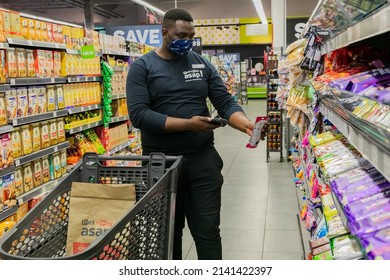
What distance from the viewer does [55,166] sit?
4.35 m

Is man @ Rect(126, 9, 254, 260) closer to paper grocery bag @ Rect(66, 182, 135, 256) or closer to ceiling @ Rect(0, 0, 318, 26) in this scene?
paper grocery bag @ Rect(66, 182, 135, 256)

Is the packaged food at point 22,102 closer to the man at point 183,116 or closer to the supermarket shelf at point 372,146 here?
the man at point 183,116

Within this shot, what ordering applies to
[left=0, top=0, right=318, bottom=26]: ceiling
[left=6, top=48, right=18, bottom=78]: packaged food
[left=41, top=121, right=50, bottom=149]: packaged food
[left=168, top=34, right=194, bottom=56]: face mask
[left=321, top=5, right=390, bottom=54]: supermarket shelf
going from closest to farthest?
[left=321, top=5, right=390, bottom=54]: supermarket shelf → [left=168, top=34, right=194, bottom=56]: face mask → [left=6, top=48, right=18, bottom=78]: packaged food → [left=41, top=121, right=50, bottom=149]: packaged food → [left=0, top=0, right=318, bottom=26]: ceiling

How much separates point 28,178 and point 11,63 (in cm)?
97

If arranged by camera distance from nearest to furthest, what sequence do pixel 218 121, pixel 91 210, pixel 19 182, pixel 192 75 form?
pixel 91 210 < pixel 218 121 < pixel 192 75 < pixel 19 182

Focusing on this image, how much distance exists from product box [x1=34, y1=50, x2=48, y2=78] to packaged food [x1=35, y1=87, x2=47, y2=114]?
12 centimetres

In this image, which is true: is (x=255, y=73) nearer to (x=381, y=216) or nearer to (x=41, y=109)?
(x=41, y=109)

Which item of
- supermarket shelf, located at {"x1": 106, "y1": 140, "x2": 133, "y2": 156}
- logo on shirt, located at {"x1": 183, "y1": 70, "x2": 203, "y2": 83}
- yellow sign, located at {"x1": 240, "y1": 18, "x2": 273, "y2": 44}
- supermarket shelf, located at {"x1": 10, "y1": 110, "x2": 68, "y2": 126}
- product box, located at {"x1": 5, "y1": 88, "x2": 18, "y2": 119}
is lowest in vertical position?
supermarket shelf, located at {"x1": 106, "y1": 140, "x2": 133, "y2": 156}

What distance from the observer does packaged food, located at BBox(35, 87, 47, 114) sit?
13.2ft

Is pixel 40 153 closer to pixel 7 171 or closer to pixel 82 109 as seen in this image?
pixel 7 171

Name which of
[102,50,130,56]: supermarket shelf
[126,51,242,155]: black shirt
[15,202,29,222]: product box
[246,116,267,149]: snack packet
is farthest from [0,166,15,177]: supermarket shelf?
[102,50,130,56]: supermarket shelf

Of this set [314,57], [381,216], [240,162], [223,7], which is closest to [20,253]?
[381,216]

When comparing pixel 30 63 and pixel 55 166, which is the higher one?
pixel 30 63

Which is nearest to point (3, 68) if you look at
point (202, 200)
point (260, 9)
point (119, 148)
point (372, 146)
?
point (202, 200)
